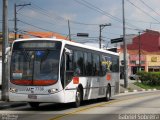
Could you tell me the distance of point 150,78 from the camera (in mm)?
57656

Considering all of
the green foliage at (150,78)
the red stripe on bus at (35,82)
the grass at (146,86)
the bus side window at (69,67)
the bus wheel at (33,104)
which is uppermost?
the bus side window at (69,67)

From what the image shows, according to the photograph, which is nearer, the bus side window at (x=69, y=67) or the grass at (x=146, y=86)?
the bus side window at (x=69, y=67)

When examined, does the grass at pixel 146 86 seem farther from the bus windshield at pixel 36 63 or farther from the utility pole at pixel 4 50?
the bus windshield at pixel 36 63

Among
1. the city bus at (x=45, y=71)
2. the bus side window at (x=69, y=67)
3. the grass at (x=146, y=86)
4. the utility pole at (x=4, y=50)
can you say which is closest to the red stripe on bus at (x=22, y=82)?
the city bus at (x=45, y=71)

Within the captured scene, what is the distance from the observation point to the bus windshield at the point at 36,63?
61.6 feet

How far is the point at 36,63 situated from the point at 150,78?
40.2m

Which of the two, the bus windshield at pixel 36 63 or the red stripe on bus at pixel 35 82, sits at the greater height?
the bus windshield at pixel 36 63

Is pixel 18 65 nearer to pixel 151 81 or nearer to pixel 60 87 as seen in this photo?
pixel 60 87

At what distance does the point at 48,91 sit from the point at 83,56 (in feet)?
12.9

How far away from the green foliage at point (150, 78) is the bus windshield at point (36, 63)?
1551 inches

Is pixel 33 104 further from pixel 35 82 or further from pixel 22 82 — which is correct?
pixel 35 82

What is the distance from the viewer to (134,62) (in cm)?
10162

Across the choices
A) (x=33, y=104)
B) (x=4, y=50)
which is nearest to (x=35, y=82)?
(x=33, y=104)

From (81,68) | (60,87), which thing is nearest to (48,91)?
(60,87)
